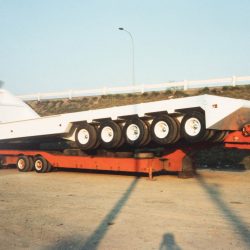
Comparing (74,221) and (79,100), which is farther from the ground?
(79,100)

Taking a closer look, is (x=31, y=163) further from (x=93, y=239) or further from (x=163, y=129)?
(x=93, y=239)

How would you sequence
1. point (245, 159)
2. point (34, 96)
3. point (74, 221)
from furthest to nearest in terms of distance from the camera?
point (34, 96)
point (245, 159)
point (74, 221)

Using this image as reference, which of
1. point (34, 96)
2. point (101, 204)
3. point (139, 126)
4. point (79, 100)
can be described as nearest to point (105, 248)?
point (101, 204)

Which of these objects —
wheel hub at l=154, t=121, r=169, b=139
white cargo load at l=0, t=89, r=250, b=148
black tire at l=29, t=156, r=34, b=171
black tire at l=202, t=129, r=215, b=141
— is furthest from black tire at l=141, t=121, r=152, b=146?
black tire at l=29, t=156, r=34, b=171

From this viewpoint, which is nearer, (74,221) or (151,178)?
(74,221)

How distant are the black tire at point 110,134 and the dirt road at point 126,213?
1136 mm

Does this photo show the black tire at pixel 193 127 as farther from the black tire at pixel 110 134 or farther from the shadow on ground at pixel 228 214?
the black tire at pixel 110 134

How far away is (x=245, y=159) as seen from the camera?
682 inches

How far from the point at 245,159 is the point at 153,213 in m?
10.1

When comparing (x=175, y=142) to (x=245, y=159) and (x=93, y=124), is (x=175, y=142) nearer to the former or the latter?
(x=93, y=124)

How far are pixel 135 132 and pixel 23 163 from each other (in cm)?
537

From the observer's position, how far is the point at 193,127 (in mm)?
11875

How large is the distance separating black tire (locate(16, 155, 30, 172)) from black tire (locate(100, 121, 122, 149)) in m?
3.81

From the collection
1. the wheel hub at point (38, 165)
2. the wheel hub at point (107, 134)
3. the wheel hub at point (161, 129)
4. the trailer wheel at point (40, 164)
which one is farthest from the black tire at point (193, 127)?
the wheel hub at point (38, 165)
